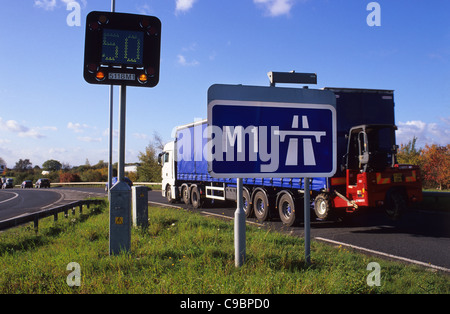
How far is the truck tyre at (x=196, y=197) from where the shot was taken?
53.8ft

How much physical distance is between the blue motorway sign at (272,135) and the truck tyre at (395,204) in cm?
551

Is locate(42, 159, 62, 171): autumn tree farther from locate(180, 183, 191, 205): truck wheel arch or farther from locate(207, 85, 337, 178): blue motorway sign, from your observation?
locate(207, 85, 337, 178): blue motorway sign

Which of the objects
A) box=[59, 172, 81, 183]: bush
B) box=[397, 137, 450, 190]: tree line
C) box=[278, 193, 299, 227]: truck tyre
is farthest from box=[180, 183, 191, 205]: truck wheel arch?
box=[59, 172, 81, 183]: bush

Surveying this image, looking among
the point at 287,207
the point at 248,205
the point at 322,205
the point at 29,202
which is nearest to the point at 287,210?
the point at 287,207

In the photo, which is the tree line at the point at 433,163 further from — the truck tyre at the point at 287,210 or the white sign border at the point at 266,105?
the white sign border at the point at 266,105

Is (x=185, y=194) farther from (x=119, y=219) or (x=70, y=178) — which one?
(x=70, y=178)

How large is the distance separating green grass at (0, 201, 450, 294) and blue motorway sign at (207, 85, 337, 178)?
123 centimetres

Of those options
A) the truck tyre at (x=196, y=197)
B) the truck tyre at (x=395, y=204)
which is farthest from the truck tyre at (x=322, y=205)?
the truck tyre at (x=196, y=197)

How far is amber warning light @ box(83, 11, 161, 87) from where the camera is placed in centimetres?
561

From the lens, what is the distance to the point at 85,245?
645 cm

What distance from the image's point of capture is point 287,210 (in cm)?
1095

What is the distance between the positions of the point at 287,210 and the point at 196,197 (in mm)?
6644
